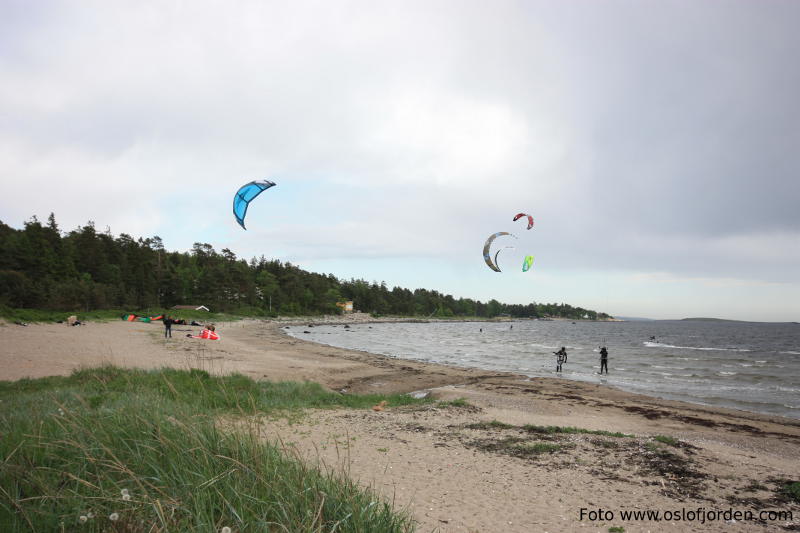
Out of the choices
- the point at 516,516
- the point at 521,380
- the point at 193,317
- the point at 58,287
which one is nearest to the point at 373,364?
the point at 521,380

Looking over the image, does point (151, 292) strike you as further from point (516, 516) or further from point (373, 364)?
point (516, 516)

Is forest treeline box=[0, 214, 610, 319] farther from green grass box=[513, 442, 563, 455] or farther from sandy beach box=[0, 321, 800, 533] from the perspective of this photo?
green grass box=[513, 442, 563, 455]

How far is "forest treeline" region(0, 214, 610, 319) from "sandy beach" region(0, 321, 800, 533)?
34318 mm

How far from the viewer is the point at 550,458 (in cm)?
788

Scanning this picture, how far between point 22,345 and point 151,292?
50.6 m

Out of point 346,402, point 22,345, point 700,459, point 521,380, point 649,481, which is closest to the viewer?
point 649,481

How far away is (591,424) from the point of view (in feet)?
37.9

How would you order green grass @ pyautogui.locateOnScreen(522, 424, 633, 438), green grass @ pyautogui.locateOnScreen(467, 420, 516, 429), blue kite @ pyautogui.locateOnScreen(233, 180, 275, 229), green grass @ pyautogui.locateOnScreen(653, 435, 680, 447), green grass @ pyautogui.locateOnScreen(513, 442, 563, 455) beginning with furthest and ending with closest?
blue kite @ pyautogui.locateOnScreen(233, 180, 275, 229) → green grass @ pyautogui.locateOnScreen(467, 420, 516, 429) → green grass @ pyautogui.locateOnScreen(522, 424, 633, 438) → green grass @ pyautogui.locateOnScreen(653, 435, 680, 447) → green grass @ pyautogui.locateOnScreen(513, 442, 563, 455)

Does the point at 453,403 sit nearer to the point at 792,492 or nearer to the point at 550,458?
the point at 550,458

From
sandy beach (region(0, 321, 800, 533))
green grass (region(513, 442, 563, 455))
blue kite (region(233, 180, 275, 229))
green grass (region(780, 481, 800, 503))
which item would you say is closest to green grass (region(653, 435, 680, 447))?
sandy beach (region(0, 321, 800, 533))

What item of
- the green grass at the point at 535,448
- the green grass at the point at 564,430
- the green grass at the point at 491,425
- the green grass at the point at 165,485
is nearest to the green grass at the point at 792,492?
the green grass at the point at 564,430

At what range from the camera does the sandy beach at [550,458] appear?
559 centimetres

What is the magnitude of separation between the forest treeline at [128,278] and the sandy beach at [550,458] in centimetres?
3432

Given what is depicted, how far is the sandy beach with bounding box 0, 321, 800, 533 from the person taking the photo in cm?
559
